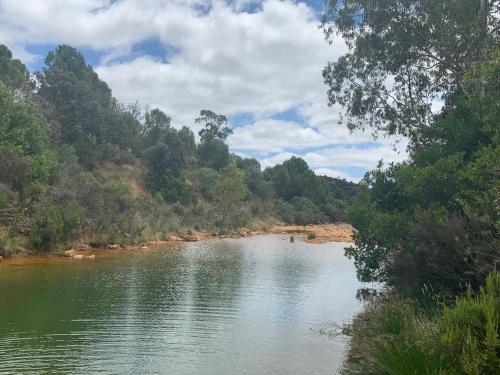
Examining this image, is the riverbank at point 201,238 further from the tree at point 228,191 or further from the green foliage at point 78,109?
the green foliage at point 78,109

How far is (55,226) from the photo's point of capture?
26781mm

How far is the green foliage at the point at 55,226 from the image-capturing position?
87.9 ft

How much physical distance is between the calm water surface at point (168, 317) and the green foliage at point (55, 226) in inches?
104

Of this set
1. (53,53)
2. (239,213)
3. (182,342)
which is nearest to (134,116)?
(53,53)

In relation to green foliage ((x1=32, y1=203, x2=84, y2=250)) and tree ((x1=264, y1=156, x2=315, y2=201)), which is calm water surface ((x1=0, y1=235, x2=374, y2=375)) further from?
tree ((x1=264, y1=156, x2=315, y2=201))

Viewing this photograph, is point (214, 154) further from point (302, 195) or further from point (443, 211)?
point (443, 211)

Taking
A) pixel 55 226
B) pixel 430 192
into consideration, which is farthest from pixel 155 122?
pixel 430 192

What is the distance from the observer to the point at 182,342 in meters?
11.5

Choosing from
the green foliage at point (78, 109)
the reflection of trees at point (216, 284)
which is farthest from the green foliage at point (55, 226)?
the green foliage at point (78, 109)

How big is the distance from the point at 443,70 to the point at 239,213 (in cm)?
4457

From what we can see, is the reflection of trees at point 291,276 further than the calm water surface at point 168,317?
Yes

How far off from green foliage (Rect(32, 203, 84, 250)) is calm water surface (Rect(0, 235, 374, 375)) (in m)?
2.64

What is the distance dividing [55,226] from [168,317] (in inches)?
614

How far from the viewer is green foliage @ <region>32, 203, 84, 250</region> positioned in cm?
2678
